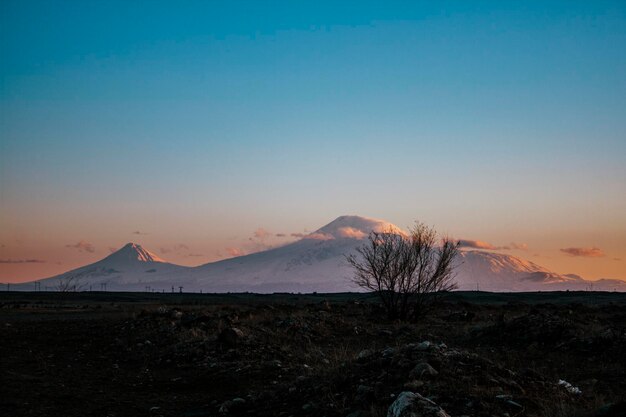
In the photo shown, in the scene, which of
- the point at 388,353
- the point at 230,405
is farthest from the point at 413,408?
the point at 230,405

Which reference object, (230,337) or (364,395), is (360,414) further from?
(230,337)

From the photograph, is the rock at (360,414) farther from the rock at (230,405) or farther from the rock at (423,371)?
the rock at (230,405)

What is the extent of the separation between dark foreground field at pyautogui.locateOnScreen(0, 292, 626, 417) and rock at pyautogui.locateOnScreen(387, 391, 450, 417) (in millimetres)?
626

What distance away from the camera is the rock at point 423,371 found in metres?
8.64

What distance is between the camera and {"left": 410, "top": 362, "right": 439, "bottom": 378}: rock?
8.64 m

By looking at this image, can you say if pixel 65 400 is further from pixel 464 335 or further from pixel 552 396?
pixel 464 335

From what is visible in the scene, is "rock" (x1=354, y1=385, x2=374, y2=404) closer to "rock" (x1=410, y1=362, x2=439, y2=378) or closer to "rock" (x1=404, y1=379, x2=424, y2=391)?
"rock" (x1=404, y1=379, x2=424, y2=391)

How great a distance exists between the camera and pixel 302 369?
12227 millimetres

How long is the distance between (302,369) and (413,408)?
5.88 m

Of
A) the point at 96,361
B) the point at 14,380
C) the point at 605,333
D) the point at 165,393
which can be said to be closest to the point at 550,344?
the point at 605,333

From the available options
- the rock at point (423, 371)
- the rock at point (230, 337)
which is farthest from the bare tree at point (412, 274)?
the rock at point (423, 371)

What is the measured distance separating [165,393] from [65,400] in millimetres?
1845

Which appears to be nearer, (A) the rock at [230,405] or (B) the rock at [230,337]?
(A) the rock at [230,405]

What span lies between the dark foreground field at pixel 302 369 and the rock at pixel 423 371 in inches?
0.8
